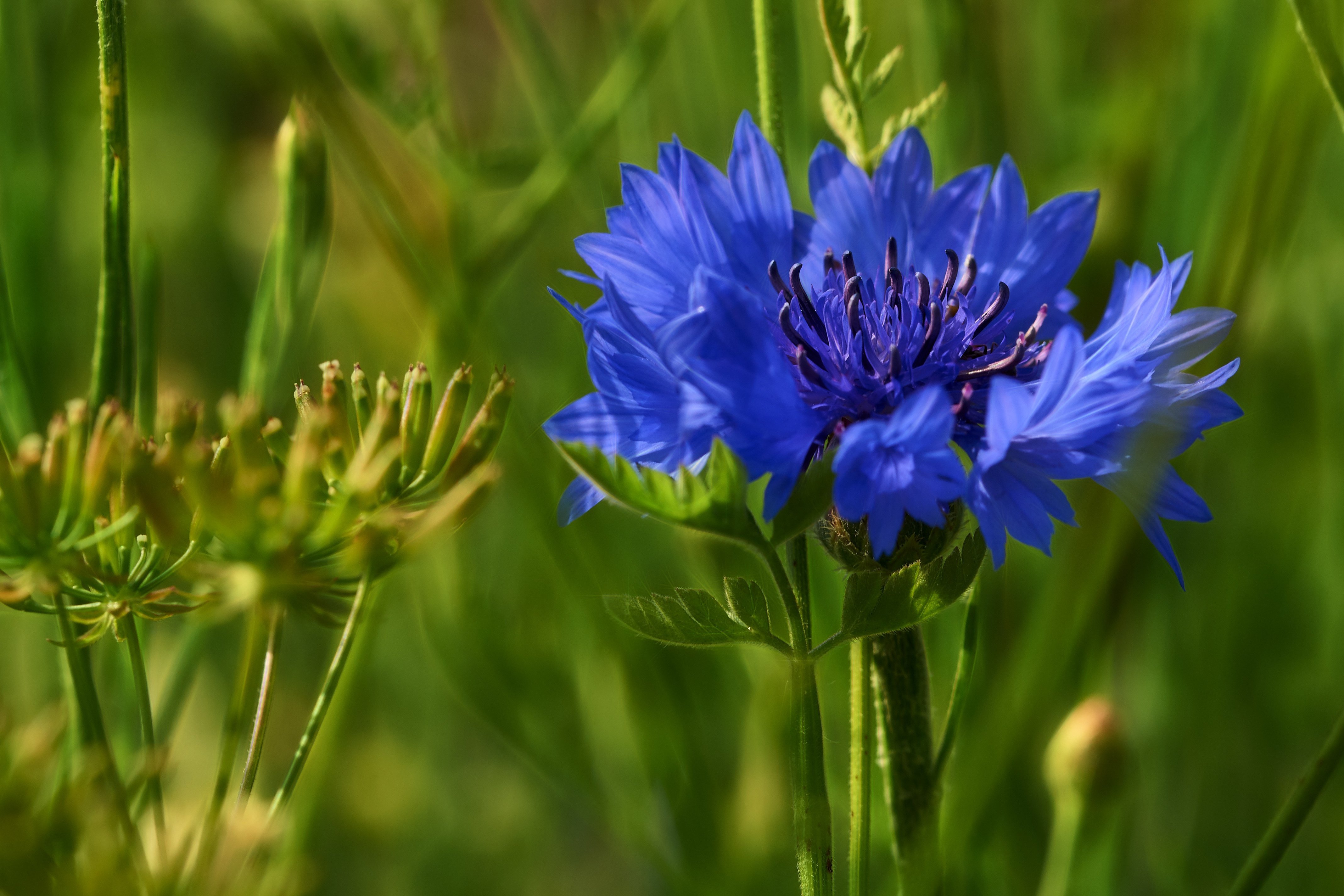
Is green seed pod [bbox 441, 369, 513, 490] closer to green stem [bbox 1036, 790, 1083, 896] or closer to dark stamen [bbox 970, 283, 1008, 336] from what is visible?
dark stamen [bbox 970, 283, 1008, 336]

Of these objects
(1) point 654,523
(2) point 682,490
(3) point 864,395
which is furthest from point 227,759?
(1) point 654,523

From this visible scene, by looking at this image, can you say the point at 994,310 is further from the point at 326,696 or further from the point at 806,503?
the point at 326,696

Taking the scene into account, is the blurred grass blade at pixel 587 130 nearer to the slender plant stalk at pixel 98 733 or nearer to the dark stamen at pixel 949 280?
the dark stamen at pixel 949 280

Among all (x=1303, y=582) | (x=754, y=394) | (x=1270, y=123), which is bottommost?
(x=1303, y=582)

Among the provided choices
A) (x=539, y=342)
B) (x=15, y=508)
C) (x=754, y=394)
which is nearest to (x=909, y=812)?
(x=754, y=394)

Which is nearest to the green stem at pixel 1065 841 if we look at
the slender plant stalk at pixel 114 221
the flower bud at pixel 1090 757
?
the flower bud at pixel 1090 757

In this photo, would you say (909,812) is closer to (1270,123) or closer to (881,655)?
(881,655)
